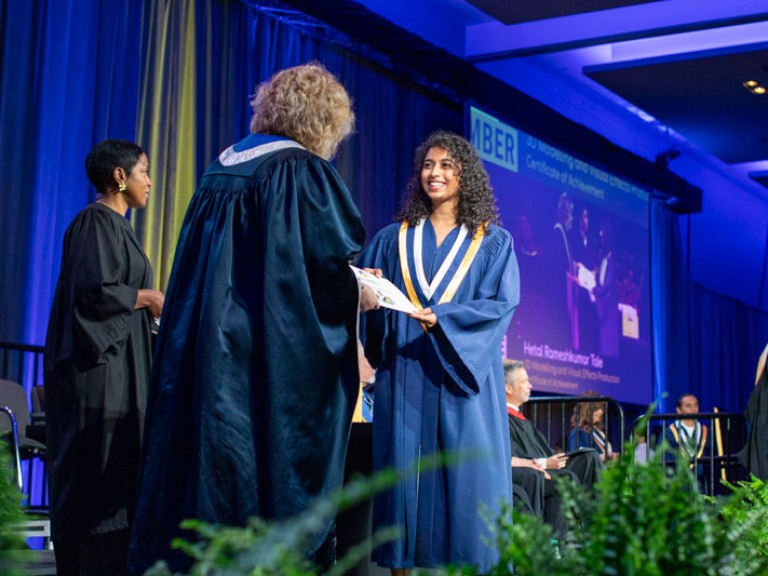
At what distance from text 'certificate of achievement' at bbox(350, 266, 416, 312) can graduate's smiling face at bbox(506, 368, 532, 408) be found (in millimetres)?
4080

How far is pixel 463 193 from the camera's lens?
3.94m

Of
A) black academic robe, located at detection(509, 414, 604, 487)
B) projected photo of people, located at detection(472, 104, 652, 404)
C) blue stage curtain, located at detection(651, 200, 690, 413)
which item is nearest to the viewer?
black academic robe, located at detection(509, 414, 604, 487)

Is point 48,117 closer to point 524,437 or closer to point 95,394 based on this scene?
point 524,437

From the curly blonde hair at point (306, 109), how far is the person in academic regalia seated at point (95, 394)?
2.77ft

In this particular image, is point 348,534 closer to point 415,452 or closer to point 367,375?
point 415,452

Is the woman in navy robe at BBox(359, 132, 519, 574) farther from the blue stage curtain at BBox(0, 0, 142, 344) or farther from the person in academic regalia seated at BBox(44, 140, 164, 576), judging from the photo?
the blue stage curtain at BBox(0, 0, 142, 344)

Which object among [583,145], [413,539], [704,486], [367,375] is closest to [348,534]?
[413,539]

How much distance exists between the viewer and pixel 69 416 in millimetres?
3656

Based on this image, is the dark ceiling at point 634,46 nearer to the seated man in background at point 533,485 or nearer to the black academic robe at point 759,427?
the black academic robe at point 759,427

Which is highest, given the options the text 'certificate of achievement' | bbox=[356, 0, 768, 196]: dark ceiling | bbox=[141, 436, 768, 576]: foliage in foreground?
bbox=[356, 0, 768, 196]: dark ceiling

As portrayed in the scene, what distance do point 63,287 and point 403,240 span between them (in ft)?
3.73

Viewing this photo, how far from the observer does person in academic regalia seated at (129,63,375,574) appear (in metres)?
2.77

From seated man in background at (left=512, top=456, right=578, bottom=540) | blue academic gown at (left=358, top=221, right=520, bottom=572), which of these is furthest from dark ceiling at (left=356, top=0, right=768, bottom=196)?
blue academic gown at (left=358, top=221, right=520, bottom=572)

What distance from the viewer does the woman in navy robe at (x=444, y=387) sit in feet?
11.4
